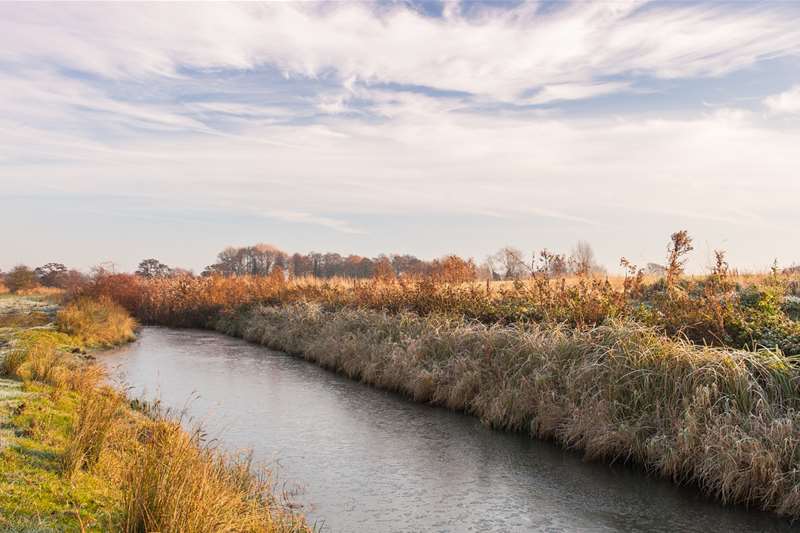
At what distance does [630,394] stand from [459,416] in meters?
4.02

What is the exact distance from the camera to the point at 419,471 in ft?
31.5

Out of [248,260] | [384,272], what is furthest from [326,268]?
[384,272]

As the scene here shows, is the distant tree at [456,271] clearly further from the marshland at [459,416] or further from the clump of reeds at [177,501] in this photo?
the clump of reeds at [177,501]

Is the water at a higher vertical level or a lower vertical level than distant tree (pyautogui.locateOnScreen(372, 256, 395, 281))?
lower

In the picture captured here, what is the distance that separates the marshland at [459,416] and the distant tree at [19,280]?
144 ft

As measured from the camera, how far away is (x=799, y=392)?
30.3 ft

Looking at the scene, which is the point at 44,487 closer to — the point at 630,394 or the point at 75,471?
the point at 75,471

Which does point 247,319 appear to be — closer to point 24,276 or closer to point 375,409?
point 375,409

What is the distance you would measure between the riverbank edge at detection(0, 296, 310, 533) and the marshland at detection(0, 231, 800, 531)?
1.7 inches

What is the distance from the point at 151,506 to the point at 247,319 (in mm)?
26998

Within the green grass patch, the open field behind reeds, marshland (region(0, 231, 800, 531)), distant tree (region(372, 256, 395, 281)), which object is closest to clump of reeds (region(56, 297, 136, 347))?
marshland (region(0, 231, 800, 531))

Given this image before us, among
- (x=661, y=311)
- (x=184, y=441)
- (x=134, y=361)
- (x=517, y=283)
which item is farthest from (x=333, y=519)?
(x=134, y=361)

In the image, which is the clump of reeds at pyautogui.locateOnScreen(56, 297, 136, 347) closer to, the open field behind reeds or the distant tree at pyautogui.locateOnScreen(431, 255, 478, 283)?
the open field behind reeds

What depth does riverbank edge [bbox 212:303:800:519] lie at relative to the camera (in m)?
8.24
